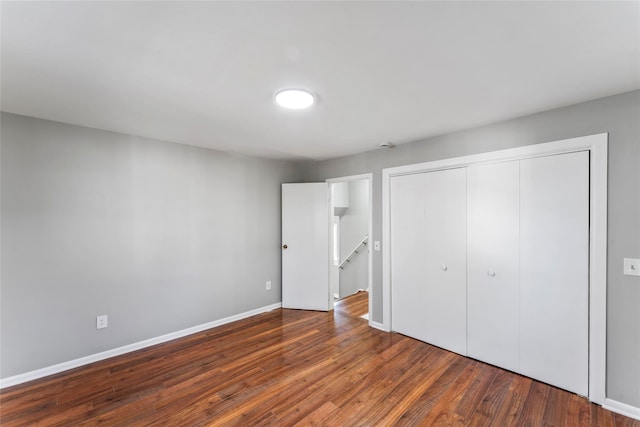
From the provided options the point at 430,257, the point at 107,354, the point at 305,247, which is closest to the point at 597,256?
the point at 430,257

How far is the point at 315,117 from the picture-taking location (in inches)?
92.6

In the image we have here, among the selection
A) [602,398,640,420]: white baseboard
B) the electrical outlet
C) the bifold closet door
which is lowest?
[602,398,640,420]: white baseboard

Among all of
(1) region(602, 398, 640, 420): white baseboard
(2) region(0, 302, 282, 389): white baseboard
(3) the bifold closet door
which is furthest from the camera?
(3) the bifold closet door

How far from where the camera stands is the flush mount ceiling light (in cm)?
186

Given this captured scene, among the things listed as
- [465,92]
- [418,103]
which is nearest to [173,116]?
[418,103]

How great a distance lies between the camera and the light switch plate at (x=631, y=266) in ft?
6.00

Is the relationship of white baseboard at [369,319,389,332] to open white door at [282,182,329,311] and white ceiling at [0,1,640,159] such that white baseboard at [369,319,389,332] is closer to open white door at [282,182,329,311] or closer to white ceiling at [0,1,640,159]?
open white door at [282,182,329,311]

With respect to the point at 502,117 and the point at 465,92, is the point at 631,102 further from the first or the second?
the point at 465,92

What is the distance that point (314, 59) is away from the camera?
1.48 metres

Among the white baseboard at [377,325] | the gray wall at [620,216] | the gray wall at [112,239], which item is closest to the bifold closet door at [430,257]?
the white baseboard at [377,325]

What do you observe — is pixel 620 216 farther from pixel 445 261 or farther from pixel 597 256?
pixel 445 261

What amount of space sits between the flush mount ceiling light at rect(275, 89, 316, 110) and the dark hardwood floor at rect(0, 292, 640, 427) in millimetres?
2230

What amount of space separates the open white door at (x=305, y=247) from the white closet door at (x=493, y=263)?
1.99m

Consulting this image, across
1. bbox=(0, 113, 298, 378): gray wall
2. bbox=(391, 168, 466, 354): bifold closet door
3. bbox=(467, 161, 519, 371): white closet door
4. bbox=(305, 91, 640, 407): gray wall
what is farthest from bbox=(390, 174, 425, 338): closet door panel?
bbox=(0, 113, 298, 378): gray wall
